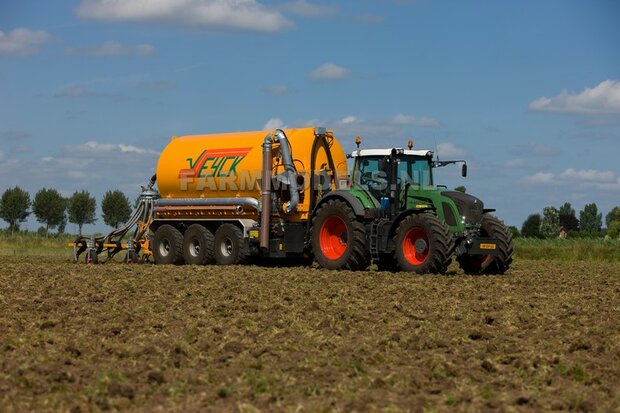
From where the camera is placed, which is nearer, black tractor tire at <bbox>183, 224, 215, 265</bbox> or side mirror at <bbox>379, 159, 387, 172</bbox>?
side mirror at <bbox>379, 159, 387, 172</bbox>

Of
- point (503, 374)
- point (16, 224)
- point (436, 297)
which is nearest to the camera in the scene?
point (503, 374)

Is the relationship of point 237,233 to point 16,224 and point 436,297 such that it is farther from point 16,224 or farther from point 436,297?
point 16,224

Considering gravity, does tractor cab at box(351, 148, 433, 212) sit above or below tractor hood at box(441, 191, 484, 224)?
above

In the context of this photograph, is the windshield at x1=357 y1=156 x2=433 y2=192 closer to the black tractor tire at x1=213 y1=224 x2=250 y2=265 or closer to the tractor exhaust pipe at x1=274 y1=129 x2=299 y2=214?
the tractor exhaust pipe at x1=274 y1=129 x2=299 y2=214

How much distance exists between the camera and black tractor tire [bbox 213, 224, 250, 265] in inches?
940

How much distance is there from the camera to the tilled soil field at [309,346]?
8.24m

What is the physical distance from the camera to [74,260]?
26875mm

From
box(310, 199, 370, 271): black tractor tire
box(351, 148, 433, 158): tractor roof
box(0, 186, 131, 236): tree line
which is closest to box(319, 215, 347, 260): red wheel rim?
box(310, 199, 370, 271): black tractor tire

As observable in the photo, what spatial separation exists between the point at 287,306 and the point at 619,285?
26.7 ft

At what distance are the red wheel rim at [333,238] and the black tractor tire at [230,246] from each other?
96.7 inches

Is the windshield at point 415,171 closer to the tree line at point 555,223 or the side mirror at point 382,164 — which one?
the side mirror at point 382,164

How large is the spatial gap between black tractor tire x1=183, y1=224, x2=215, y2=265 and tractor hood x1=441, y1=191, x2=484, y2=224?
6767 mm

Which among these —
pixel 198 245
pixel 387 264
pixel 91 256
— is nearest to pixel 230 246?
pixel 198 245

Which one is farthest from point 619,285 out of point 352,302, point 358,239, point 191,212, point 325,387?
point 325,387
